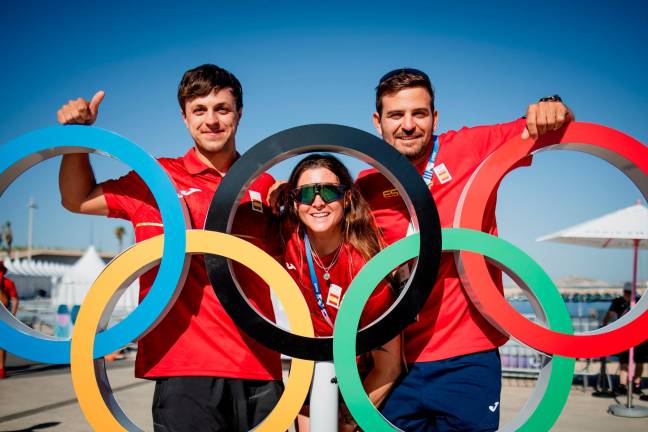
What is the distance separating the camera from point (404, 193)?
250 cm

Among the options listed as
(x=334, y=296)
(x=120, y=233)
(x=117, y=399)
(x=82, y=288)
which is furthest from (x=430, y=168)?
(x=120, y=233)

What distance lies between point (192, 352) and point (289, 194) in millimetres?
1035

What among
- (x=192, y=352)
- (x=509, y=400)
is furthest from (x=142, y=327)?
(x=509, y=400)

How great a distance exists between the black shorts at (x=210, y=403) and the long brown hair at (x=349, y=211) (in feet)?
3.06

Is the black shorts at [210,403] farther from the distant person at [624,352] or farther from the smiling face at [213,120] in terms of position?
the distant person at [624,352]

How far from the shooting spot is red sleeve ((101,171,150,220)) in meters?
2.82

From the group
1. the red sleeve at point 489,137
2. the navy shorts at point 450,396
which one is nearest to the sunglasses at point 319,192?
the red sleeve at point 489,137

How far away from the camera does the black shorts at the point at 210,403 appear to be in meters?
2.56

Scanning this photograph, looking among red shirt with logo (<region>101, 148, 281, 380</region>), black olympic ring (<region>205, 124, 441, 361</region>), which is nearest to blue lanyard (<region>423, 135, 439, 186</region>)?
black olympic ring (<region>205, 124, 441, 361</region>)

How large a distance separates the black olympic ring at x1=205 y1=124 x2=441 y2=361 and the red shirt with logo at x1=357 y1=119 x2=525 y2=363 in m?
0.30

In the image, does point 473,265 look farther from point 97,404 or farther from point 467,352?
point 97,404

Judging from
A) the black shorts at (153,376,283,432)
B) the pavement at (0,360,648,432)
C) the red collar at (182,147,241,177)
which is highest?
the red collar at (182,147,241,177)

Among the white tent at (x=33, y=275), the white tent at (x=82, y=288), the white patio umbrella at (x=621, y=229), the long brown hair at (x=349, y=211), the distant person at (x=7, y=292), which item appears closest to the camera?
the long brown hair at (x=349, y=211)

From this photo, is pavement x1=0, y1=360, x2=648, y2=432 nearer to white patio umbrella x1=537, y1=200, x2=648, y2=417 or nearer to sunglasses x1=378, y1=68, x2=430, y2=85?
white patio umbrella x1=537, y1=200, x2=648, y2=417
